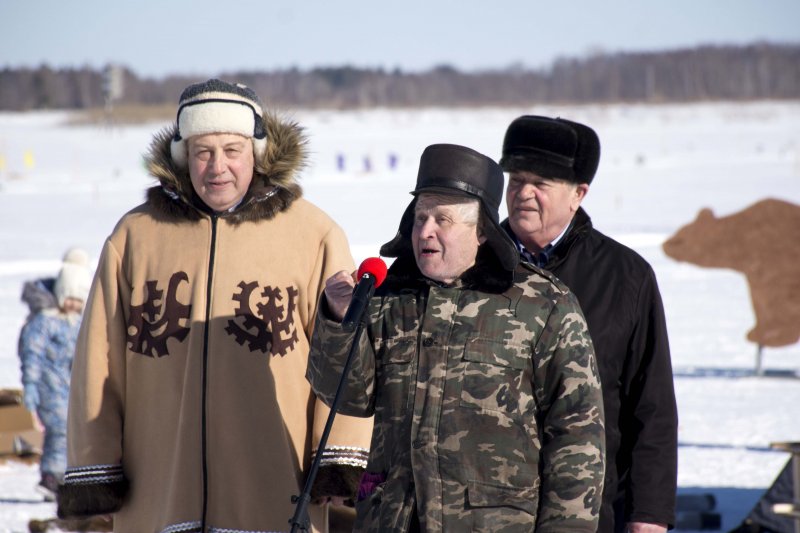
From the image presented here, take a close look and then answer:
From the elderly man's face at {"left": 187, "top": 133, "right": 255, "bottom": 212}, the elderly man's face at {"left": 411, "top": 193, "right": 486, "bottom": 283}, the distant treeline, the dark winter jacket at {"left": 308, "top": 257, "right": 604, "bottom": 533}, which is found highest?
the distant treeline

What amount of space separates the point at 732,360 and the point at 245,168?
8093mm

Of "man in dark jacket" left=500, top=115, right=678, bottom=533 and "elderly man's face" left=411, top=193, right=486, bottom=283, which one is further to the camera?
"man in dark jacket" left=500, top=115, right=678, bottom=533

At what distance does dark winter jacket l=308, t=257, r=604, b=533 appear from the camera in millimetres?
2182

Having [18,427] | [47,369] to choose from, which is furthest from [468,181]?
[18,427]

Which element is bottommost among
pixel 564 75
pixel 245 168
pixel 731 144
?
pixel 245 168

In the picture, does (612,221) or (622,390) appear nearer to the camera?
(622,390)

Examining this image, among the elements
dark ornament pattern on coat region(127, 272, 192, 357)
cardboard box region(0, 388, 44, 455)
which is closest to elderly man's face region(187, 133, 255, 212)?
dark ornament pattern on coat region(127, 272, 192, 357)

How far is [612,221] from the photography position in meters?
20.3

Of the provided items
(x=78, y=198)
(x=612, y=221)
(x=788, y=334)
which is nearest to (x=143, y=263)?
(x=788, y=334)

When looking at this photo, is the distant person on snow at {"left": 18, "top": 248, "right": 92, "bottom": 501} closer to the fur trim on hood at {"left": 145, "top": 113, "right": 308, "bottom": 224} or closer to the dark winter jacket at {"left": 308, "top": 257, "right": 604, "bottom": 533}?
the fur trim on hood at {"left": 145, "top": 113, "right": 308, "bottom": 224}

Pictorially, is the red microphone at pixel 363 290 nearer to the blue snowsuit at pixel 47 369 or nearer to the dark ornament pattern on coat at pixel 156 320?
the dark ornament pattern on coat at pixel 156 320

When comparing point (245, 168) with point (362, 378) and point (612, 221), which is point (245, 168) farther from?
point (612, 221)

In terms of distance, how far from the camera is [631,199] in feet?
79.8

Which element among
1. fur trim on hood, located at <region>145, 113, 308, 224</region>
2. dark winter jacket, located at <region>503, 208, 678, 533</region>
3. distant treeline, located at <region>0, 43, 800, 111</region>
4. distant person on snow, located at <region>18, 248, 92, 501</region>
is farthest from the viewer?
distant treeline, located at <region>0, 43, 800, 111</region>
